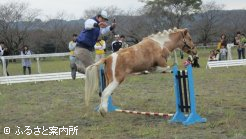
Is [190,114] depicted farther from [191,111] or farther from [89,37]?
[89,37]

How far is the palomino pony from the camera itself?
24.4 ft

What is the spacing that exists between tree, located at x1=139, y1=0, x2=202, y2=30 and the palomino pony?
147 ft

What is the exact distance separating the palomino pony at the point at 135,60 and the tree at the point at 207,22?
4340cm

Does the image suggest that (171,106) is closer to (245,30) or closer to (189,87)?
(189,87)

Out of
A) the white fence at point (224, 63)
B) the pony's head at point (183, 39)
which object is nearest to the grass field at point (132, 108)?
the pony's head at point (183, 39)

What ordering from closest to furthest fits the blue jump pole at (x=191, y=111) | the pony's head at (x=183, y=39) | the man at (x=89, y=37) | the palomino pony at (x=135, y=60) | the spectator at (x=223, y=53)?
1. the blue jump pole at (x=191, y=111)
2. the palomino pony at (x=135, y=60)
3. the man at (x=89, y=37)
4. the pony's head at (x=183, y=39)
5. the spectator at (x=223, y=53)

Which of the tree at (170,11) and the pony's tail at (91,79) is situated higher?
the tree at (170,11)

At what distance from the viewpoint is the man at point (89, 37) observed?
318 inches

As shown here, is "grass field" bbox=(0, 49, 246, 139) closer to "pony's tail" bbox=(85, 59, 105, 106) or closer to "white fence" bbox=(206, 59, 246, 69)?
"pony's tail" bbox=(85, 59, 105, 106)

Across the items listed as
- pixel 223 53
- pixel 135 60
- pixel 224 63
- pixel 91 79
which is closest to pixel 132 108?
pixel 91 79

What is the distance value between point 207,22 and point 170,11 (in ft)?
17.4

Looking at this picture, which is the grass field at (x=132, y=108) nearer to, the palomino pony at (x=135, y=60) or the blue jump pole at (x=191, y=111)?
the blue jump pole at (x=191, y=111)

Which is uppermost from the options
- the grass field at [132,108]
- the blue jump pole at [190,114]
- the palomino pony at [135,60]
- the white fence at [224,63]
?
the palomino pony at [135,60]

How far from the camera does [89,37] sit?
328 inches
